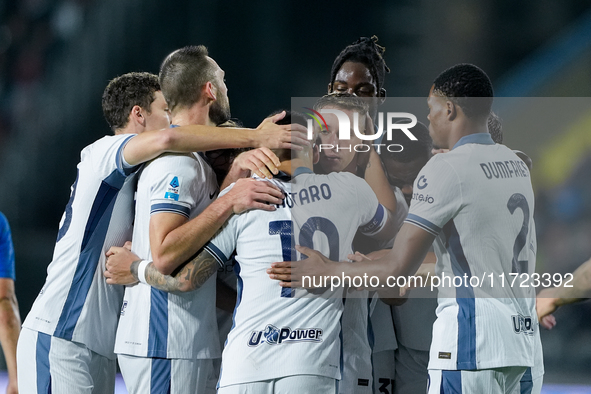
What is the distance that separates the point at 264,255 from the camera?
8.71 feet

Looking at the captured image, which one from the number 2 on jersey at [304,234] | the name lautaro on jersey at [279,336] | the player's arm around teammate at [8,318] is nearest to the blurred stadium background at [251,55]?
the player's arm around teammate at [8,318]

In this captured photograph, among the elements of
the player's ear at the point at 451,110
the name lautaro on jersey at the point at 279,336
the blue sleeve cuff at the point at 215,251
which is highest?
the player's ear at the point at 451,110

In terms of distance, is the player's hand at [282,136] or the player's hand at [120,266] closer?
the player's hand at [282,136]

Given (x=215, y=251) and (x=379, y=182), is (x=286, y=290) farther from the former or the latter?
(x=379, y=182)

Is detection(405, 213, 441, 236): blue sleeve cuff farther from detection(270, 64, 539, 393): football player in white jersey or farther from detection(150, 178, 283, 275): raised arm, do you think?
detection(150, 178, 283, 275): raised arm

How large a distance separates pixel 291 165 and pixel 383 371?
1439 mm

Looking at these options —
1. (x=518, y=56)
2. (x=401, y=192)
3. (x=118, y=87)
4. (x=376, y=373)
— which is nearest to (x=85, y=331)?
(x=118, y=87)

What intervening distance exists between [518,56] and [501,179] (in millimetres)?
6275

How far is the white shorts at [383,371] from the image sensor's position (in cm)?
354

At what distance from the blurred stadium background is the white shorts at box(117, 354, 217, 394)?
202 inches

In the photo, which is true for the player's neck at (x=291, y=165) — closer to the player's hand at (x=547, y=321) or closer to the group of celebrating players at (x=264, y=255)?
the group of celebrating players at (x=264, y=255)

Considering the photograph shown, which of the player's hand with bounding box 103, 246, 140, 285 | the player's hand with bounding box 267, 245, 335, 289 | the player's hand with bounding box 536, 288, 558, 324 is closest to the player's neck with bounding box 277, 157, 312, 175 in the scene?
the player's hand with bounding box 267, 245, 335, 289

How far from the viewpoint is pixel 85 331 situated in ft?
9.78

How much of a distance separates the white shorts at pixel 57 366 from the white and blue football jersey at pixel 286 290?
2.59 feet
